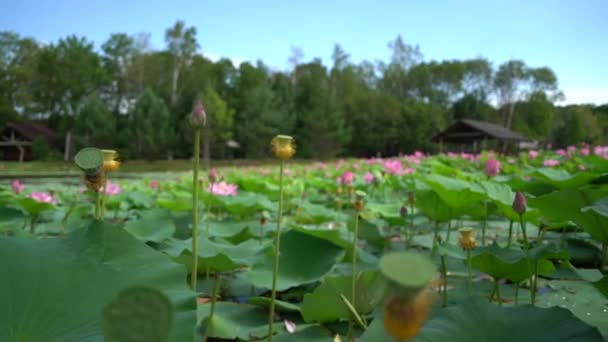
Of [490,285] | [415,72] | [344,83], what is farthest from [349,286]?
[415,72]

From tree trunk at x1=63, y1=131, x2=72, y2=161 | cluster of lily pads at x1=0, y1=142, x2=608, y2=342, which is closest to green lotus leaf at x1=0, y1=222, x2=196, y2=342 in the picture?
cluster of lily pads at x1=0, y1=142, x2=608, y2=342

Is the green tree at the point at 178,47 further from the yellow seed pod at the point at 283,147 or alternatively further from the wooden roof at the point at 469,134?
the yellow seed pod at the point at 283,147

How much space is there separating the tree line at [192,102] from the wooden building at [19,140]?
0.54 meters

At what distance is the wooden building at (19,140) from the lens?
60.1ft

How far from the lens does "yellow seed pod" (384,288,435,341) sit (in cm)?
16

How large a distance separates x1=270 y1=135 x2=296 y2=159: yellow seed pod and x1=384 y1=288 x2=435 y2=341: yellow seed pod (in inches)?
13.9

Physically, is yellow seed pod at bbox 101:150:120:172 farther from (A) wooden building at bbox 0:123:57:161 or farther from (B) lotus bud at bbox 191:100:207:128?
(A) wooden building at bbox 0:123:57:161

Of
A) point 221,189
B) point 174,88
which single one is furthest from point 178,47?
point 221,189

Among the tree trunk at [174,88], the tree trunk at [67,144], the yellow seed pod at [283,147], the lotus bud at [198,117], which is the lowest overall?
the tree trunk at [67,144]

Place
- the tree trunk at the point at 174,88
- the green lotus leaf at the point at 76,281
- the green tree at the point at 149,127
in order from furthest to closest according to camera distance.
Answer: the tree trunk at the point at 174,88 → the green tree at the point at 149,127 → the green lotus leaf at the point at 76,281

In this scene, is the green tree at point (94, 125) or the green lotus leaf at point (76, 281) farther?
the green tree at point (94, 125)

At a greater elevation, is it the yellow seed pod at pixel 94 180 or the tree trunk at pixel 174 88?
the tree trunk at pixel 174 88

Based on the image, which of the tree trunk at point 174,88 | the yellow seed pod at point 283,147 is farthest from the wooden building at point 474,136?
the yellow seed pod at point 283,147

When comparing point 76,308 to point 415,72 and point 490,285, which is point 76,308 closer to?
point 490,285
